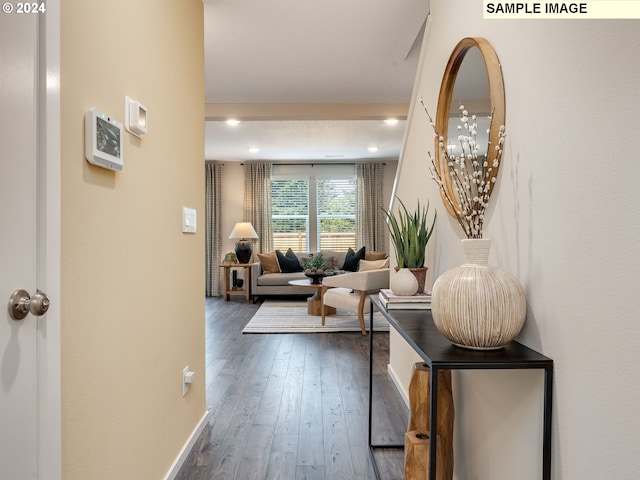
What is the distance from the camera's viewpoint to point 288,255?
25.7ft

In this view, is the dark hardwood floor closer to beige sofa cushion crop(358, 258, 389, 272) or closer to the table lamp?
beige sofa cushion crop(358, 258, 389, 272)

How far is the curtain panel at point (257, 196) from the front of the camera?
8383 mm

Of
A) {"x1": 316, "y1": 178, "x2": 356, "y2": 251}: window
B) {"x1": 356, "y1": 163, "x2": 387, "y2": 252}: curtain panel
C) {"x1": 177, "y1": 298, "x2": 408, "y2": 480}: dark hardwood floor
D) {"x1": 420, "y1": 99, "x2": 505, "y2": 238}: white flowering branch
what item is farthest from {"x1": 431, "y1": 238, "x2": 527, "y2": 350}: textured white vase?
{"x1": 316, "y1": 178, "x2": 356, "y2": 251}: window

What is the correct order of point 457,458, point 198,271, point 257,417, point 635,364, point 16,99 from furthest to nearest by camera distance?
point 257,417, point 198,271, point 457,458, point 16,99, point 635,364

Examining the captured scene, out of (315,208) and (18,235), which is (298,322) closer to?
(315,208)

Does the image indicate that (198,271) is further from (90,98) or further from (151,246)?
(90,98)

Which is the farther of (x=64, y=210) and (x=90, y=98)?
(x=90, y=98)

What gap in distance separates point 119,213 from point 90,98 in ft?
1.16

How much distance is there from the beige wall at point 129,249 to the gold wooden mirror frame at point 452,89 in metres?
1.17

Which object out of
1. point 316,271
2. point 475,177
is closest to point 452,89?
point 475,177

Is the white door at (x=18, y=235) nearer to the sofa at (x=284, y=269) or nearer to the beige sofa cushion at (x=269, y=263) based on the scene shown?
the sofa at (x=284, y=269)

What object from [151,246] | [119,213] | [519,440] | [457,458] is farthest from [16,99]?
[457,458]

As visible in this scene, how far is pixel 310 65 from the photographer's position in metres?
3.64

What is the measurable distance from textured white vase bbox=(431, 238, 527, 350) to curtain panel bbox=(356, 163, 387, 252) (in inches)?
283
